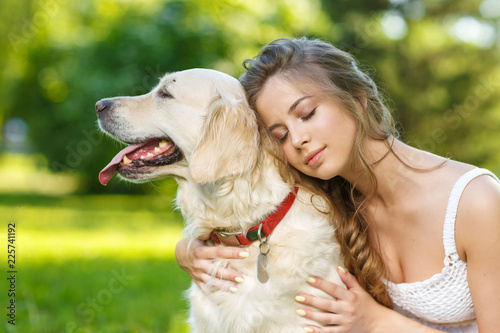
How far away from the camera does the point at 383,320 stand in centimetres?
232

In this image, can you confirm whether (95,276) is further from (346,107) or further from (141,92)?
(141,92)

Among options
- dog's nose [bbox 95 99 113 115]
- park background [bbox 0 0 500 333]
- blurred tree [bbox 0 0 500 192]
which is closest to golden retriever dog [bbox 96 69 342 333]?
dog's nose [bbox 95 99 113 115]

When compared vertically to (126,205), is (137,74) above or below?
above

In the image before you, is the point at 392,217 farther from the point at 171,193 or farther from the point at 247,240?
the point at 171,193

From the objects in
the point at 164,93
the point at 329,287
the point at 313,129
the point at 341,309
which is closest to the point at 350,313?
the point at 341,309

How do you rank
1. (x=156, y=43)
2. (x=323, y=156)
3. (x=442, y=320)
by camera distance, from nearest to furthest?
(x=323, y=156)
(x=442, y=320)
(x=156, y=43)

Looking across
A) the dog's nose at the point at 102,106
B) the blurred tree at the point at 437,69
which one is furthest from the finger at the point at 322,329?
the blurred tree at the point at 437,69

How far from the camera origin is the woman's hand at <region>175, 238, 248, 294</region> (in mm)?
2256

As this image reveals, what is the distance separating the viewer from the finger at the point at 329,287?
7.24 feet

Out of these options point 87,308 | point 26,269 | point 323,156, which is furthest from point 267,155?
point 26,269

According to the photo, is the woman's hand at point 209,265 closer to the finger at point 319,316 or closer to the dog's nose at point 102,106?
the finger at point 319,316

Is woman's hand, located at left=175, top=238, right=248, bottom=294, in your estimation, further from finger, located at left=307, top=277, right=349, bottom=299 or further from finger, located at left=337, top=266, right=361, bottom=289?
finger, located at left=337, top=266, right=361, bottom=289

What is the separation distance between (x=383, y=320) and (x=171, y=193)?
9884mm

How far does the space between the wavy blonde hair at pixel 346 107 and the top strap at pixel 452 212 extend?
0.35 m
